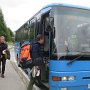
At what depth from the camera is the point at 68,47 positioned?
924cm

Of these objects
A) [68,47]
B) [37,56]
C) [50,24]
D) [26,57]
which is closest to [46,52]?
[37,56]

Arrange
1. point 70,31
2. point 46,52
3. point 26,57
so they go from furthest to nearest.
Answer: point 46,52 → point 26,57 → point 70,31

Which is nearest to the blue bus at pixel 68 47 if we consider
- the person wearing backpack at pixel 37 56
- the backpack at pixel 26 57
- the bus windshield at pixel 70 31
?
the bus windshield at pixel 70 31

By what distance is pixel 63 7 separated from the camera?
959cm

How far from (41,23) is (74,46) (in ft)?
5.83

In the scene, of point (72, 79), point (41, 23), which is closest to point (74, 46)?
point (72, 79)

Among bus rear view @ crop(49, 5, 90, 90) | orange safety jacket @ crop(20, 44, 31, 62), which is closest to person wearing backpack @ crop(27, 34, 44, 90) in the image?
orange safety jacket @ crop(20, 44, 31, 62)

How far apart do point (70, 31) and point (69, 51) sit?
58 centimetres

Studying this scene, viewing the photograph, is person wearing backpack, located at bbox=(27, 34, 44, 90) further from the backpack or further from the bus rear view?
the bus rear view

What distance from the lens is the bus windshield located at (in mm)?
9266

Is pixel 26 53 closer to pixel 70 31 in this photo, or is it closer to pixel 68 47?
pixel 68 47

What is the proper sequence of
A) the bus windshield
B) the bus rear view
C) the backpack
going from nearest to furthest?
1. the bus rear view
2. the bus windshield
3. the backpack

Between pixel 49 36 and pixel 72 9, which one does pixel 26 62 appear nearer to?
pixel 49 36

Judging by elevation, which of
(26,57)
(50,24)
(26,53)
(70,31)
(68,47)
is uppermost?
(50,24)
